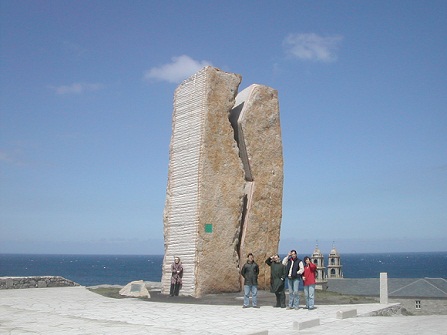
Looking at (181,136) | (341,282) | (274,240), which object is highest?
(181,136)

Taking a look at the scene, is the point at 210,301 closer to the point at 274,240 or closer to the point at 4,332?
the point at 274,240

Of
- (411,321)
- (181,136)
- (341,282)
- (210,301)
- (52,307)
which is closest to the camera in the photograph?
(411,321)

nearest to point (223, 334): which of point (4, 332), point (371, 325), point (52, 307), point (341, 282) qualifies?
point (371, 325)

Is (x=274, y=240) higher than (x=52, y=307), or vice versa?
(x=274, y=240)

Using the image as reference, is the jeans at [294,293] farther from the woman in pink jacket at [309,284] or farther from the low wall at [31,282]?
the low wall at [31,282]

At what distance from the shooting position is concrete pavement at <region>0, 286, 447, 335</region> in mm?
10039

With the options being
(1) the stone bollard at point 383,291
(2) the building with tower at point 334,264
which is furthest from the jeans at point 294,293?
(2) the building with tower at point 334,264

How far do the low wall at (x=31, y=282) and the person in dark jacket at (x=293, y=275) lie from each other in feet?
36.7

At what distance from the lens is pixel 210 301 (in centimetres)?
1480

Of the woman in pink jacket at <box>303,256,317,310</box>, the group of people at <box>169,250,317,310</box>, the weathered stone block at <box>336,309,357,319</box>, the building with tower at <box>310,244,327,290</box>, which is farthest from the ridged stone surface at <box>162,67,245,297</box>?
the building with tower at <box>310,244,327,290</box>

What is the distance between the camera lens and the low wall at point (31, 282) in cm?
1994

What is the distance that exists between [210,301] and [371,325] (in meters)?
5.26

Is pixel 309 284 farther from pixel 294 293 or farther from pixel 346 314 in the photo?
pixel 346 314

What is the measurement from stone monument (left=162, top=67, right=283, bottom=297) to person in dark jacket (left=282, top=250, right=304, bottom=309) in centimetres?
307
